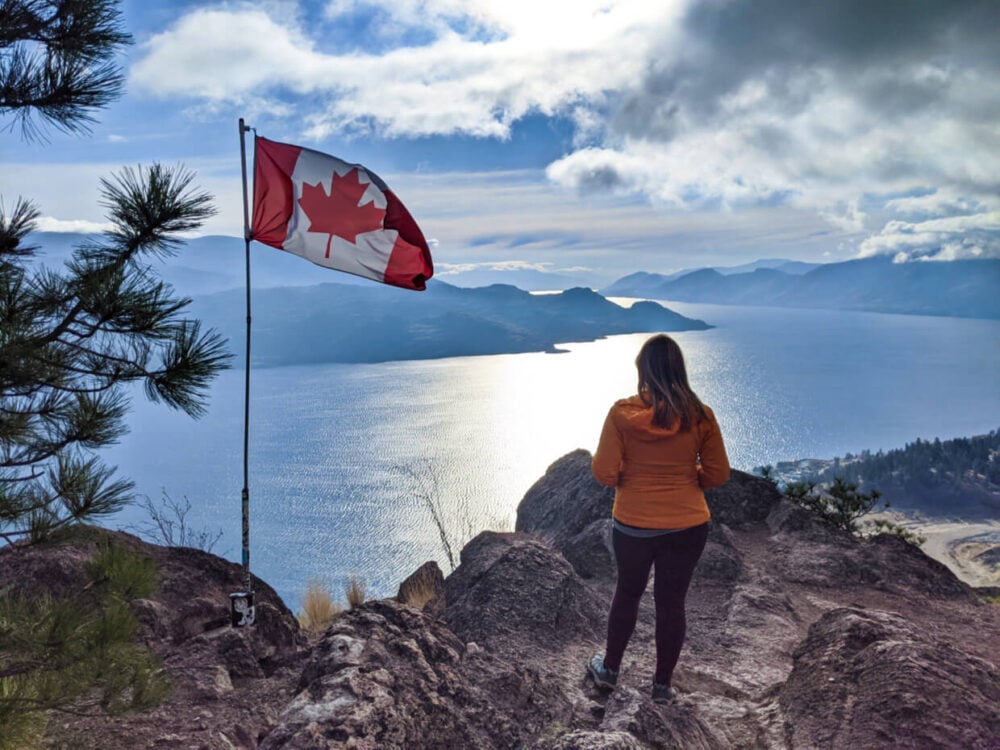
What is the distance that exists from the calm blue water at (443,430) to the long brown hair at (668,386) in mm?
4780

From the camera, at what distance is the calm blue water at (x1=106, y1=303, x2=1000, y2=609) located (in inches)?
1565

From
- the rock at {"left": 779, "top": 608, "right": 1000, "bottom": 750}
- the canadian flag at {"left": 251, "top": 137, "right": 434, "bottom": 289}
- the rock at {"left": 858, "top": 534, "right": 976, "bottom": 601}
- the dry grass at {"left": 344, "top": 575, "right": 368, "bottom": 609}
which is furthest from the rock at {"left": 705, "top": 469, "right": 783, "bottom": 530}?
the canadian flag at {"left": 251, "top": 137, "right": 434, "bottom": 289}

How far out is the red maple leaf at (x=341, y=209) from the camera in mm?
4754

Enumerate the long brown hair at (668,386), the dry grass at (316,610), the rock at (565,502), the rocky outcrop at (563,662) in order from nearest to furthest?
the rocky outcrop at (563,662) < the long brown hair at (668,386) < the dry grass at (316,610) < the rock at (565,502)

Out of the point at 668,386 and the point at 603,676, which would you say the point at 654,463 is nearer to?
the point at 668,386

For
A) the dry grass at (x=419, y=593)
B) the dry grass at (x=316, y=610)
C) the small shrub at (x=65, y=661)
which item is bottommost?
the dry grass at (x=316, y=610)

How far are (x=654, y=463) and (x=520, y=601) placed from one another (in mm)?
1929

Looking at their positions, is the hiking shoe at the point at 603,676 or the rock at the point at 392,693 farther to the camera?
the hiking shoe at the point at 603,676

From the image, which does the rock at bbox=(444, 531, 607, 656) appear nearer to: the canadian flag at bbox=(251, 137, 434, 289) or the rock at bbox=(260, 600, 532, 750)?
the rock at bbox=(260, 600, 532, 750)

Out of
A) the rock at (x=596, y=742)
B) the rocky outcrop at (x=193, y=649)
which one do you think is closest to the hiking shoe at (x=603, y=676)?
the rock at (x=596, y=742)

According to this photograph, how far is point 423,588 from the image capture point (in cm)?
635

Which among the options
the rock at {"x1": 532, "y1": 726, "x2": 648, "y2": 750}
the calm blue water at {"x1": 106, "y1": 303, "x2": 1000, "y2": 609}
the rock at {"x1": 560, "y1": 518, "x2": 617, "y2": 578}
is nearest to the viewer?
the rock at {"x1": 532, "y1": 726, "x2": 648, "y2": 750}

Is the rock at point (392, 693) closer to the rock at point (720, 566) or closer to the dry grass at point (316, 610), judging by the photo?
the dry grass at point (316, 610)

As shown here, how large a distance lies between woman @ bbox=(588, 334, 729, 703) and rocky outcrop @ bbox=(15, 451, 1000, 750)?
0.64 m
